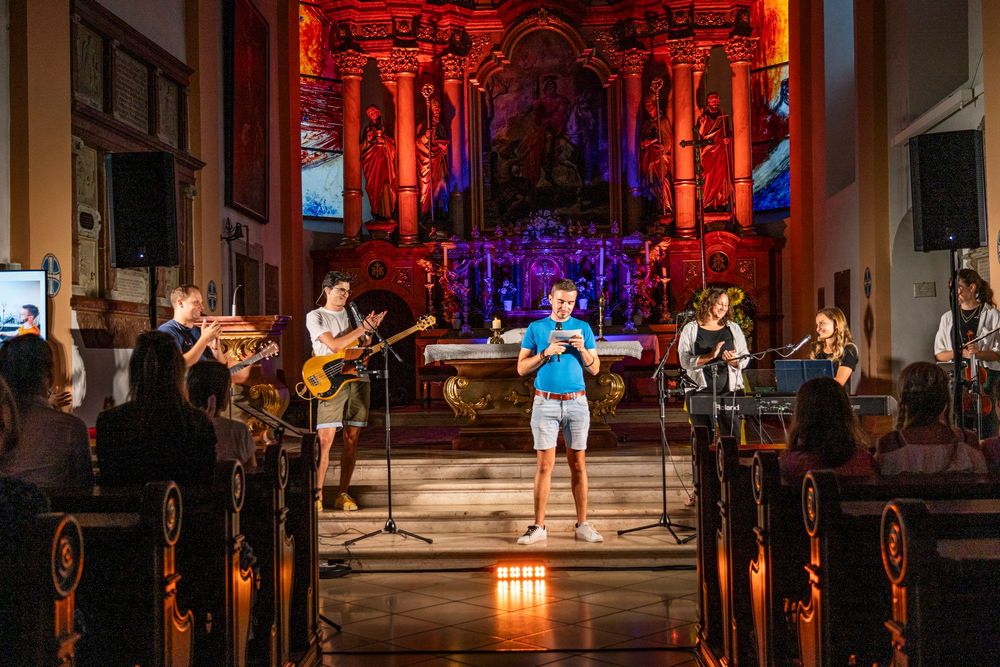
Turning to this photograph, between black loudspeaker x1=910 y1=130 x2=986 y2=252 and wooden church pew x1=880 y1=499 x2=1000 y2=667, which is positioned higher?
black loudspeaker x1=910 y1=130 x2=986 y2=252

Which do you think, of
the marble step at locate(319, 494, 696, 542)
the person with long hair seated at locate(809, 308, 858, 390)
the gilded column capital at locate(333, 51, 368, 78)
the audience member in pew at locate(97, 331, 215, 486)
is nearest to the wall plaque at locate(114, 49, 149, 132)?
the marble step at locate(319, 494, 696, 542)

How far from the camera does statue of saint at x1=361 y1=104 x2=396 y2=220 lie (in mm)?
16406

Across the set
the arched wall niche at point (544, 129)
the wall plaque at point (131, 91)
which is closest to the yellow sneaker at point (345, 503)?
the wall plaque at point (131, 91)

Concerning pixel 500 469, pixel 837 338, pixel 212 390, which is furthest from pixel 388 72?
pixel 212 390

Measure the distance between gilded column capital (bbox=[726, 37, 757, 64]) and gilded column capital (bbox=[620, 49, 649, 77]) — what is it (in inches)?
50.1

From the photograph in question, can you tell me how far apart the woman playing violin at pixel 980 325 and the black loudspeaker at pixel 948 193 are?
3.30ft

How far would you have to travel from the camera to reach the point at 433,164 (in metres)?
16.6

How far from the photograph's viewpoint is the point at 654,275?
15.7 metres

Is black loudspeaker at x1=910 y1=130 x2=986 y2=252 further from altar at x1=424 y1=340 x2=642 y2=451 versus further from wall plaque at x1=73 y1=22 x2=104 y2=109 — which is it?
wall plaque at x1=73 y1=22 x2=104 y2=109

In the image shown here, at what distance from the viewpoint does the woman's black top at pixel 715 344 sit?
7.08m

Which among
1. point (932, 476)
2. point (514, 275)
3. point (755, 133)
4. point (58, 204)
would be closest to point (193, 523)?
point (932, 476)

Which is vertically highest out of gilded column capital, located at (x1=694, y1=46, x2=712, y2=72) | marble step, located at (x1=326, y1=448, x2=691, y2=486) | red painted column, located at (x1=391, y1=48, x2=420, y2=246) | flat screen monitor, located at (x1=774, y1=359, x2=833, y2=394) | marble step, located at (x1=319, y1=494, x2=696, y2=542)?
gilded column capital, located at (x1=694, y1=46, x2=712, y2=72)

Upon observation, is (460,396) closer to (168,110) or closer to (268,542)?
(168,110)

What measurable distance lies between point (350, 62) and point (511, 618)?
12782 mm
